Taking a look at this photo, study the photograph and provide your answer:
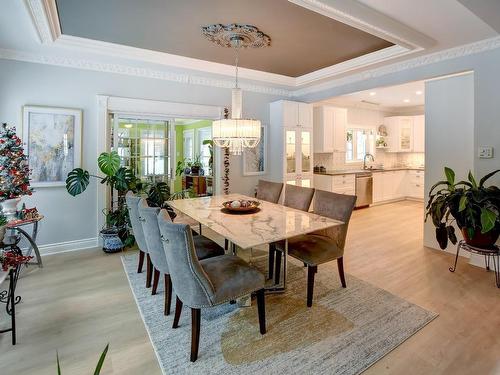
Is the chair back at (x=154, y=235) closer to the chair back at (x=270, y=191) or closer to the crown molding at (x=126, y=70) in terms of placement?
the chair back at (x=270, y=191)

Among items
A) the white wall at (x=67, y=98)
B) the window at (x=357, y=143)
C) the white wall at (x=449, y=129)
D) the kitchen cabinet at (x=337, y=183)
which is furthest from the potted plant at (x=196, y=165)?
the white wall at (x=449, y=129)

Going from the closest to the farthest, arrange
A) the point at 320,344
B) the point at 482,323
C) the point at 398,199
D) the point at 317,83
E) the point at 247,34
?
the point at 320,344 < the point at 482,323 < the point at 247,34 < the point at 317,83 < the point at 398,199

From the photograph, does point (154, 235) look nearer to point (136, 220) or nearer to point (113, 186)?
point (136, 220)

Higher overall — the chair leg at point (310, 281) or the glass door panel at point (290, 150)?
the glass door panel at point (290, 150)

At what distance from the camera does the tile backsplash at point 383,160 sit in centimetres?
713

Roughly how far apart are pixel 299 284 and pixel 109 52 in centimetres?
369

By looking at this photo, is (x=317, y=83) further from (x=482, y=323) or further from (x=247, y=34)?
(x=482, y=323)

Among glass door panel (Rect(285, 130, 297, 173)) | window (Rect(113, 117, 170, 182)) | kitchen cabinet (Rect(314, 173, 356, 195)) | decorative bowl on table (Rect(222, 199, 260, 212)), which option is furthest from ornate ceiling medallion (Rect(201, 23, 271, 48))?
kitchen cabinet (Rect(314, 173, 356, 195))

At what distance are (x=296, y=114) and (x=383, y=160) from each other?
13.6 ft

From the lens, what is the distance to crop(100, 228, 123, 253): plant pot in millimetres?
3969

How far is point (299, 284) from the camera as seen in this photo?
9.89 feet

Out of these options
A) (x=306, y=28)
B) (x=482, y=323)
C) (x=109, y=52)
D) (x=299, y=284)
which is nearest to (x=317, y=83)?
(x=306, y=28)

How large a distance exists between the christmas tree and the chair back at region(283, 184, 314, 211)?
9.85 ft

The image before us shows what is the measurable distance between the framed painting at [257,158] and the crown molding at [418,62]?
54.3 inches
